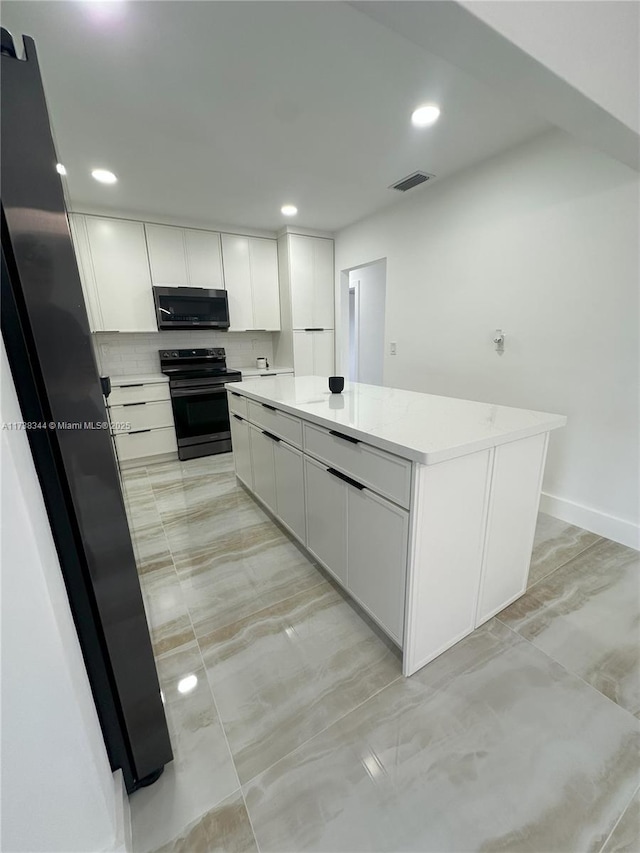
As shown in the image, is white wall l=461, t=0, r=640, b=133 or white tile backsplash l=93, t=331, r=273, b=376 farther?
white tile backsplash l=93, t=331, r=273, b=376

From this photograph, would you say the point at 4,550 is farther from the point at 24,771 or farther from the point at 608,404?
the point at 608,404

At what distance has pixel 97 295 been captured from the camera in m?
3.34

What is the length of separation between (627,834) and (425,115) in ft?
10.4

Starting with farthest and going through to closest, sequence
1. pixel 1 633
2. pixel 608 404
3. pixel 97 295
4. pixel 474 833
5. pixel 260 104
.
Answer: pixel 97 295 < pixel 608 404 < pixel 260 104 < pixel 474 833 < pixel 1 633

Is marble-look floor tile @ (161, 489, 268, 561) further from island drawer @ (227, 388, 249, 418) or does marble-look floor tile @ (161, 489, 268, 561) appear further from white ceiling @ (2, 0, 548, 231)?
white ceiling @ (2, 0, 548, 231)

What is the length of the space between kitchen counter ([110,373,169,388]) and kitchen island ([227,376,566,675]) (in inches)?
90.0

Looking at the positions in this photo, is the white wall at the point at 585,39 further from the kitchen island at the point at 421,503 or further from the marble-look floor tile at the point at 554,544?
the marble-look floor tile at the point at 554,544

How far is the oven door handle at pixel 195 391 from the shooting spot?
3613 millimetres

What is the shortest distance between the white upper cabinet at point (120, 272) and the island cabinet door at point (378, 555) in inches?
129

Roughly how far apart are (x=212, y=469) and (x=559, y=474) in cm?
300

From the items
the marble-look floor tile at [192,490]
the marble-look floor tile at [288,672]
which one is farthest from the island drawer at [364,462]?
the marble-look floor tile at [192,490]

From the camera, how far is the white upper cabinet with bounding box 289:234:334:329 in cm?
407

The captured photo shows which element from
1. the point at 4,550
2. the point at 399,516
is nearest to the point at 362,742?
the point at 399,516

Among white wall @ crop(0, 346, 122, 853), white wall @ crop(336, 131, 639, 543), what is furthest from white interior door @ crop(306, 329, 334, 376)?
white wall @ crop(0, 346, 122, 853)
